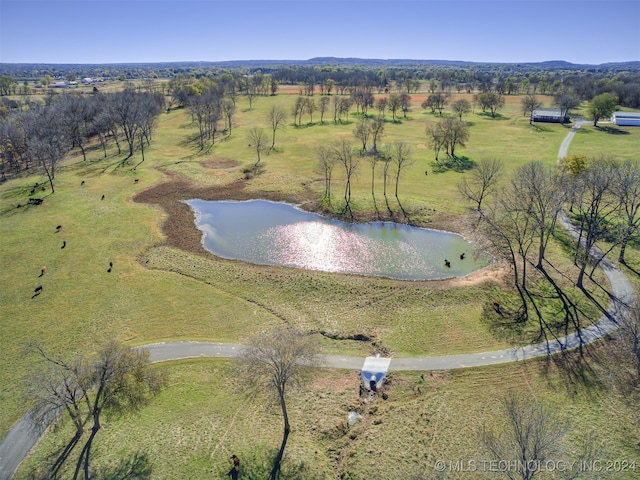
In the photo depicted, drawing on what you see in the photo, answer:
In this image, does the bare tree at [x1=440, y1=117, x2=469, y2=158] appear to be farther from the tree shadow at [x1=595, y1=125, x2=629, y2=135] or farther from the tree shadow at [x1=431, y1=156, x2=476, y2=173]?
the tree shadow at [x1=595, y1=125, x2=629, y2=135]

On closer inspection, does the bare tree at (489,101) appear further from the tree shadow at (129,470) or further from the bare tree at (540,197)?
the tree shadow at (129,470)

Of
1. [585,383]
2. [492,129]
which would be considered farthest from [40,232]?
[492,129]

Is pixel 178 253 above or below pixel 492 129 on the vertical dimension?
below

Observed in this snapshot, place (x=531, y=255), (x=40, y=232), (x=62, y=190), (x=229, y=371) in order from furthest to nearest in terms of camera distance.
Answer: (x=62, y=190) < (x=40, y=232) < (x=531, y=255) < (x=229, y=371)

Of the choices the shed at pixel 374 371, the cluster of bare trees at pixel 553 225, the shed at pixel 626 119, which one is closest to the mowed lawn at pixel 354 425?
the shed at pixel 374 371

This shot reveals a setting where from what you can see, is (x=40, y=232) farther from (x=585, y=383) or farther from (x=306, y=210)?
(x=585, y=383)

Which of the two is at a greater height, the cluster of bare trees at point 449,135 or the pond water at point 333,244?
the cluster of bare trees at point 449,135

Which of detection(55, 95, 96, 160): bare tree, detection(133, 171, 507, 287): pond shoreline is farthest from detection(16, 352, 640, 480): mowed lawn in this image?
detection(55, 95, 96, 160): bare tree
